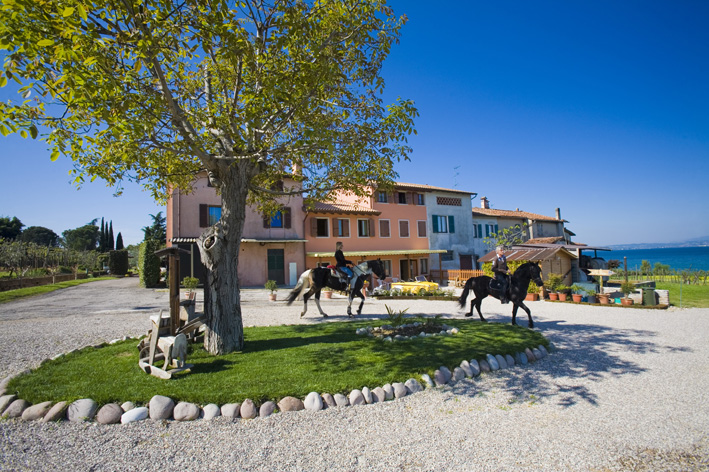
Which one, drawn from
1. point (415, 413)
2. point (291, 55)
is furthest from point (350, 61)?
point (415, 413)

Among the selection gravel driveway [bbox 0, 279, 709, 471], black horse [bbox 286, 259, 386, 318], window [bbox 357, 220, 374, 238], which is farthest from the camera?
window [bbox 357, 220, 374, 238]

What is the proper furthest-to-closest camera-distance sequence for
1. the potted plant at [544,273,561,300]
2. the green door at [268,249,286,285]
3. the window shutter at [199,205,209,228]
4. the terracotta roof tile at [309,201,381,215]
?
the terracotta roof tile at [309,201,381,215]
the green door at [268,249,286,285]
the window shutter at [199,205,209,228]
the potted plant at [544,273,561,300]

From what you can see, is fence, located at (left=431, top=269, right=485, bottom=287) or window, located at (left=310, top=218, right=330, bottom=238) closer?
fence, located at (left=431, top=269, right=485, bottom=287)

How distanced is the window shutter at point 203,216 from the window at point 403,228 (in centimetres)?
1512

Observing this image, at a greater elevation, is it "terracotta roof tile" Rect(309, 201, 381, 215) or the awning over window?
"terracotta roof tile" Rect(309, 201, 381, 215)

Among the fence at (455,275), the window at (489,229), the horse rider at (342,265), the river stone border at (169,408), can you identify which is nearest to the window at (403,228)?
the fence at (455,275)

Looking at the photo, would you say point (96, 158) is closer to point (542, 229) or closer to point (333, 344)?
point (333, 344)

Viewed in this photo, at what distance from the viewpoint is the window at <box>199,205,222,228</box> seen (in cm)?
2239

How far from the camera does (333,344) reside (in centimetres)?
735

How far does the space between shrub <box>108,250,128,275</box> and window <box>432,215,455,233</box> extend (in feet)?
109

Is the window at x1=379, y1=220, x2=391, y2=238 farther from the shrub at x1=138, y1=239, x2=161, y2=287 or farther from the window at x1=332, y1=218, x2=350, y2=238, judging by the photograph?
the shrub at x1=138, y1=239, x2=161, y2=287

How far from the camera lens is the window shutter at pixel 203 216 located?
2236 centimetres

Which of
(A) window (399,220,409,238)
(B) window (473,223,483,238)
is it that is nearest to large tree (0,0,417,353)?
(A) window (399,220,409,238)

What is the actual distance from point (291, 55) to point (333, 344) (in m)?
5.95
